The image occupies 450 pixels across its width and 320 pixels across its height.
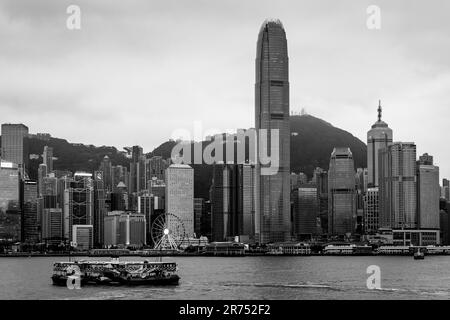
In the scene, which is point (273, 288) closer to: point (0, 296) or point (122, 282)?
point (122, 282)

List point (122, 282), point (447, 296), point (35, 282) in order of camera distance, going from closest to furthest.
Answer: point (447, 296)
point (122, 282)
point (35, 282)
